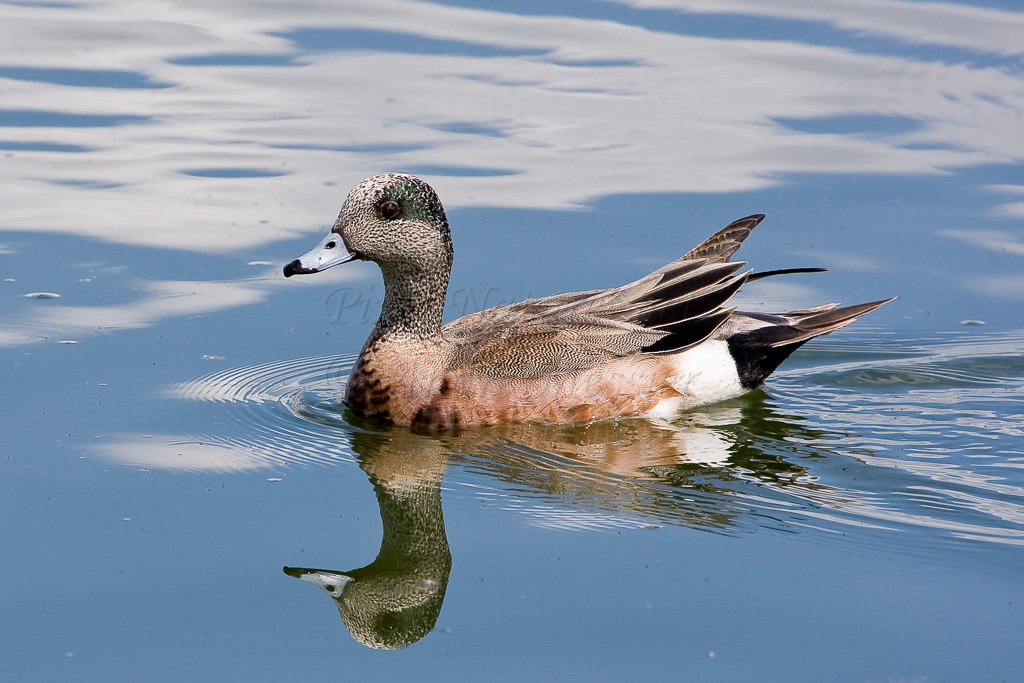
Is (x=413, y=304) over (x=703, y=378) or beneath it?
over

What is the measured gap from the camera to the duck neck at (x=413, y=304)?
7.25 metres

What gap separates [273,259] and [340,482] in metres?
3.01

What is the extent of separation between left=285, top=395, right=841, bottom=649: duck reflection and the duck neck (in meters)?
0.57

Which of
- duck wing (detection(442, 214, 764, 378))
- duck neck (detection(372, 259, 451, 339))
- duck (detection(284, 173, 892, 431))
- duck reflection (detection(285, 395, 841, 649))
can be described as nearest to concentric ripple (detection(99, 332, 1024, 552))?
duck reflection (detection(285, 395, 841, 649))

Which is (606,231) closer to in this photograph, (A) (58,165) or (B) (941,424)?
(B) (941,424)

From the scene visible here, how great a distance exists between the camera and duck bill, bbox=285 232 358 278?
679cm

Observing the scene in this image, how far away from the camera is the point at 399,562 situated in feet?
18.2

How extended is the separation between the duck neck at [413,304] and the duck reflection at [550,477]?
572mm

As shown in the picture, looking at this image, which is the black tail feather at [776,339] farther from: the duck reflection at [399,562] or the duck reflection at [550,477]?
the duck reflection at [399,562]

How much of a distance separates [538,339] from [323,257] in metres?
1.24

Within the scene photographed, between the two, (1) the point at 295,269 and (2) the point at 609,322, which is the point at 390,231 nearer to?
(1) the point at 295,269

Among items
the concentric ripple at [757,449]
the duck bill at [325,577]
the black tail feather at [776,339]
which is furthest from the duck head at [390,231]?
the duck bill at [325,577]

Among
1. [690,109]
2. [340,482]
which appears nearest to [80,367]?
[340,482]

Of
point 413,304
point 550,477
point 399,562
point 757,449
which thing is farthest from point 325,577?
point 757,449
